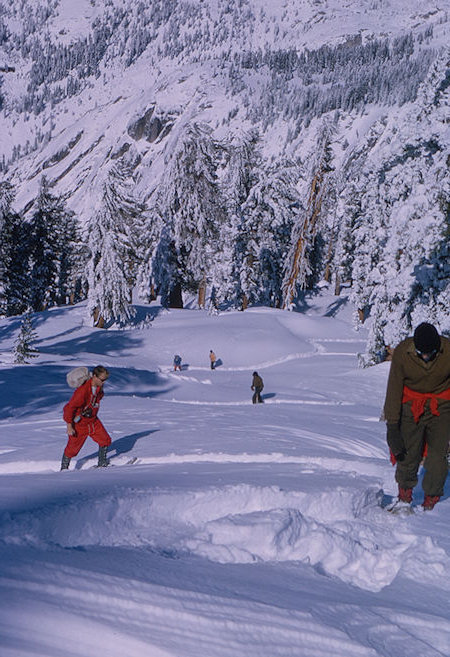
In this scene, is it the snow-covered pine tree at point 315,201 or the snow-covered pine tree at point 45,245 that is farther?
the snow-covered pine tree at point 45,245

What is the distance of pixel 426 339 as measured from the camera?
3.84 meters

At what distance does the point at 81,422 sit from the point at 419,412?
4606mm

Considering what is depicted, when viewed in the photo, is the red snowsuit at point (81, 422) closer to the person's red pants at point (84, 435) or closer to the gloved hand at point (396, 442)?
the person's red pants at point (84, 435)

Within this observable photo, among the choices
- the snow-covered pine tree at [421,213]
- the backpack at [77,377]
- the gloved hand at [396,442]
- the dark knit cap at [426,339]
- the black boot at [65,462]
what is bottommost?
the black boot at [65,462]

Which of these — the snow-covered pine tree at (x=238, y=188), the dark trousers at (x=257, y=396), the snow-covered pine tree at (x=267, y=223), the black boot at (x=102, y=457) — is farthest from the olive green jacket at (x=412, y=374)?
the snow-covered pine tree at (x=238, y=188)

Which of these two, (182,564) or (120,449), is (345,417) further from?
(182,564)

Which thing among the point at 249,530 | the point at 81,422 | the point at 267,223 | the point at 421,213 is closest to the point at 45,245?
the point at 267,223

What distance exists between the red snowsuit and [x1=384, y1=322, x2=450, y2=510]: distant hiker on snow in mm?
4078

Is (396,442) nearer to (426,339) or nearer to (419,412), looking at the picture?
(419,412)

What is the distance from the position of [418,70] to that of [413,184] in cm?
19269

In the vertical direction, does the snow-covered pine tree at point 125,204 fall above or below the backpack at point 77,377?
above

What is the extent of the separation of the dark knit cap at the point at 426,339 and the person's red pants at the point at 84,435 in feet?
14.8

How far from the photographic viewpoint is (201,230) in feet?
105

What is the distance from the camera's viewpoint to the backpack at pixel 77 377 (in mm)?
6273
